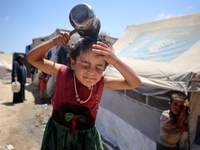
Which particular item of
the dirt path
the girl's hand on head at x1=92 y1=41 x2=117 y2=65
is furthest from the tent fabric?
the dirt path

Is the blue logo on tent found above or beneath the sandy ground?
above

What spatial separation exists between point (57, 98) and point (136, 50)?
2811 millimetres

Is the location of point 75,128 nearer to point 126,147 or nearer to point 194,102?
point 194,102

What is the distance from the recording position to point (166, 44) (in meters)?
A: 3.04

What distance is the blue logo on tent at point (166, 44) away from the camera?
8.86 feet

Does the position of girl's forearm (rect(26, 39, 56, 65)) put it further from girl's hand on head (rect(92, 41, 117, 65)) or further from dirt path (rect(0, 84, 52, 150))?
dirt path (rect(0, 84, 52, 150))

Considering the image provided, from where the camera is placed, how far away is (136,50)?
3.51m

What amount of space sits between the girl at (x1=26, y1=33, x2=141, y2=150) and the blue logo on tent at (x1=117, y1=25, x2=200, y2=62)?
1.95 meters

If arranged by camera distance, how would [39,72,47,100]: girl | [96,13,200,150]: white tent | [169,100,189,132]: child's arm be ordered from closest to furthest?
[169,100,189,132]: child's arm, [96,13,200,150]: white tent, [39,72,47,100]: girl

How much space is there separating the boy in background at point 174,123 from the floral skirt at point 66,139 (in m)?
1.36

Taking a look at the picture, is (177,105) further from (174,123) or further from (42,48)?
(42,48)

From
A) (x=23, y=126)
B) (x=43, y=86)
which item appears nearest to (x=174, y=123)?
(x=23, y=126)

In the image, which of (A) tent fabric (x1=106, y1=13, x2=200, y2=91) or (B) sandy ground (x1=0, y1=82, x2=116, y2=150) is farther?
(B) sandy ground (x1=0, y1=82, x2=116, y2=150)

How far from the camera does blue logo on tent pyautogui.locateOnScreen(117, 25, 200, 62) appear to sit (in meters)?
2.70
